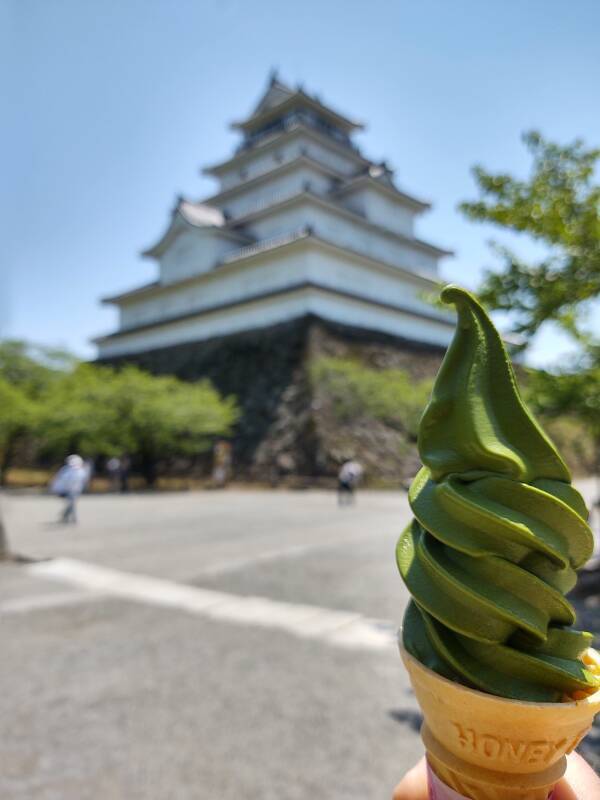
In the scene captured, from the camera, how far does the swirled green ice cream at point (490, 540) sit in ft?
3.27

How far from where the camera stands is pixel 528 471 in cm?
111

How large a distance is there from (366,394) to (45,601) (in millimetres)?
15047

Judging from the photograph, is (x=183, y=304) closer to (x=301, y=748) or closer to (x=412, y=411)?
(x=412, y=411)

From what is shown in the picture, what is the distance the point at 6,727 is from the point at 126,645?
1225mm

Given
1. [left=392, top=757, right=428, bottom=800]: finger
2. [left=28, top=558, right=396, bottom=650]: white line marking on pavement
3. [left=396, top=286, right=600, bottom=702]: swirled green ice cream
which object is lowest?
[left=28, top=558, right=396, bottom=650]: white line marking on pavement

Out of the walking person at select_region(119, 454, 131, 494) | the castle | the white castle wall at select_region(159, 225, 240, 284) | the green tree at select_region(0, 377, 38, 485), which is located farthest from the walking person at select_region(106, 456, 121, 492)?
the white castle wall at select_region(159, 225, 240, 284)

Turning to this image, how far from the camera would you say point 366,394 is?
63.7 feet

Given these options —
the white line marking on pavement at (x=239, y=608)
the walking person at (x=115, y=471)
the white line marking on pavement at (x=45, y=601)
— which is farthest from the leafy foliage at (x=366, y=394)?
the white line marking on pavement at (x=45, y=601)

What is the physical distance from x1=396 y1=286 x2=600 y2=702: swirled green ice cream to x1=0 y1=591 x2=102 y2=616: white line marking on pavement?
201 inches

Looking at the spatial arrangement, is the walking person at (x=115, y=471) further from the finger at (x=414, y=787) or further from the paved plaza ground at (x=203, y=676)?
the finger at (x=414, y=787)

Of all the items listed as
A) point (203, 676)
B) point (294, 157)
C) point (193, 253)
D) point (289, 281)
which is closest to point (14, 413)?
point (193, 253)

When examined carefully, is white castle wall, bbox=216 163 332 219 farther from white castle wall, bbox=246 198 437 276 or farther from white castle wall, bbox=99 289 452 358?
white castle wall, bbox=99 289 452 358

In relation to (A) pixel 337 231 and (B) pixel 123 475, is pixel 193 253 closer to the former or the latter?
(A) pixel 337 231

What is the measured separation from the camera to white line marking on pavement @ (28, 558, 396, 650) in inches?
176
